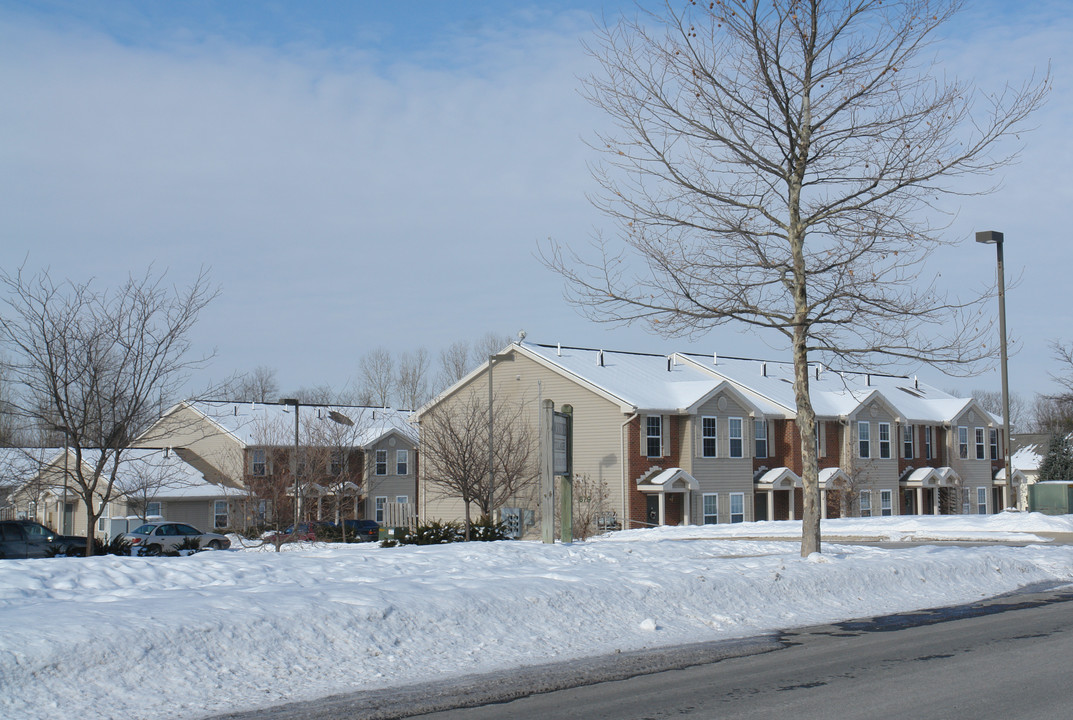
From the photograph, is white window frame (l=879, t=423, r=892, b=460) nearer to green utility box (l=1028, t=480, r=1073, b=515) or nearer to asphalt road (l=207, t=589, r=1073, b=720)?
green utility box (l=1028, t=480, r=1073, b=515)

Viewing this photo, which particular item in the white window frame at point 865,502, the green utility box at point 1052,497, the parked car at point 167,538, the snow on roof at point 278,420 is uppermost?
the snow on roof at point 278,420

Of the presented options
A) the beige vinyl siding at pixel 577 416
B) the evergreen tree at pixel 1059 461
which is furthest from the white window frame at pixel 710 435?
the evergreen tree at pixel 1059 461

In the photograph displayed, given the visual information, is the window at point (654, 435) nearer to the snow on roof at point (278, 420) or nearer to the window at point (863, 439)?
the window at point (863, 439)

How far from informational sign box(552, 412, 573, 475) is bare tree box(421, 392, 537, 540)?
15.9m

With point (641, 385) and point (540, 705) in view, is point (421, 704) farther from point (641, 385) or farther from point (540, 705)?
point (641, 385)

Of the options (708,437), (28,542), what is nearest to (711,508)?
(708,437)

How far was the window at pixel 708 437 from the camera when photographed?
43406mm

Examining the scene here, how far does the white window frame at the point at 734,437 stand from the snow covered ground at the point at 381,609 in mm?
27282

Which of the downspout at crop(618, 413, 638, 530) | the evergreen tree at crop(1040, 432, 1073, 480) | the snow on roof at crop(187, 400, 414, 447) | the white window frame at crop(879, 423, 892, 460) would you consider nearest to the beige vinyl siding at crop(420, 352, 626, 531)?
the downspout at crop(618, 413, 638, 530)

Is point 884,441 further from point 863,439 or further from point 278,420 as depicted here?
point 278,420

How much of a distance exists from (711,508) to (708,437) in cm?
297

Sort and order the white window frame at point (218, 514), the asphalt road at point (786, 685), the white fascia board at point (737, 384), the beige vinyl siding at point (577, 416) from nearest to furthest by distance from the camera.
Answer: the asphalt road at point (786, 685) → the beige vinyl siding at point (577, 416) → the white fascia board at point (737, 384) → the white window frame at point (218, 514)

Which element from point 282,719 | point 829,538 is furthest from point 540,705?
point 829,538

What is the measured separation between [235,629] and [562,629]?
327 centimetres
